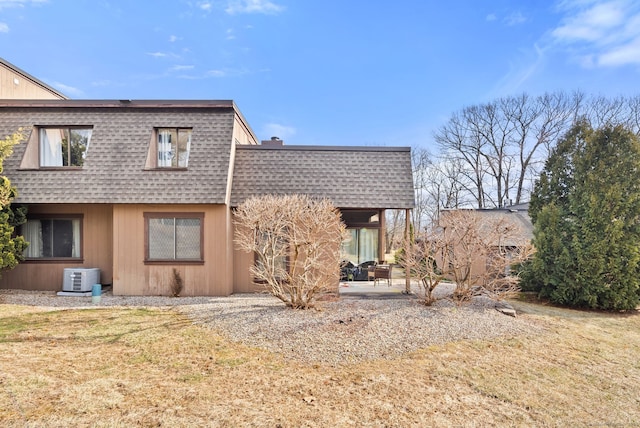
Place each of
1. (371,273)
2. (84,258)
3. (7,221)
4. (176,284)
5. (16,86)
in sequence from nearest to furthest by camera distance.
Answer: (7,221)
(176,284)
(84,258)
(16,86)
(371,273)

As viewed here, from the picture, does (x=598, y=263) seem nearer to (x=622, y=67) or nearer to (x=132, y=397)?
(x=132, y=397)

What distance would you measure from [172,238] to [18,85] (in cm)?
881

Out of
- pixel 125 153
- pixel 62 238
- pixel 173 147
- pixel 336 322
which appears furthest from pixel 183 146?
pixel 336 322

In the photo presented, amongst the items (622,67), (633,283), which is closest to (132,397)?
(633,283)

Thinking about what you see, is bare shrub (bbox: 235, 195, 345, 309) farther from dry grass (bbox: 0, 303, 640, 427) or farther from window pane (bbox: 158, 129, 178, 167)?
window pane (bbox: 158, 129, 178, 167)

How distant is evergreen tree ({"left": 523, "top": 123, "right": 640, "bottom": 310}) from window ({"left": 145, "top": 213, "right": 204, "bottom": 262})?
35.2ft

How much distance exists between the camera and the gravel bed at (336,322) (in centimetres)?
564

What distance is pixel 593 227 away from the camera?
9891 millimetres

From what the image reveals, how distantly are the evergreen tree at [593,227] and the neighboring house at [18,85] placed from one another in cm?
1880

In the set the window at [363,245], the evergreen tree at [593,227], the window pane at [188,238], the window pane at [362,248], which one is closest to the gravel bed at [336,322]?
the window pane at [188,238]

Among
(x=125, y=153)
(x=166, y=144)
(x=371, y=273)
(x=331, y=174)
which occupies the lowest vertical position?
(x=371, y=273)

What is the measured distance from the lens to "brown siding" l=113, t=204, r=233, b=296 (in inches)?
373

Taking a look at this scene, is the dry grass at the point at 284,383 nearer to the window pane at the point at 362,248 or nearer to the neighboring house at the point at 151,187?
the neighboring house at the point at 151,187

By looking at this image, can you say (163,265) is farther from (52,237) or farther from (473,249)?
(473,249)
